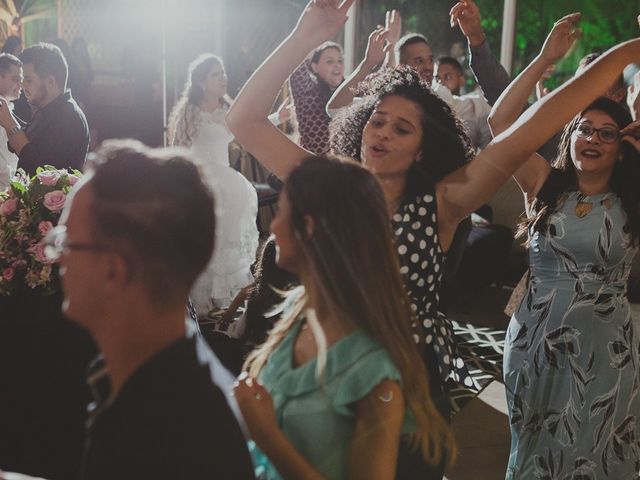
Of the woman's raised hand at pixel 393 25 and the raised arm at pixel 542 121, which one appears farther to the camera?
the woman's raised hand at pixel 393 25

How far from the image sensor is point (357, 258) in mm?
1151

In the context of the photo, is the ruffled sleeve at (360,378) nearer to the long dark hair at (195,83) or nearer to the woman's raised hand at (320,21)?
the woman's raised hand at (320,21)

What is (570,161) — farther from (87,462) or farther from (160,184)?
(87,462)

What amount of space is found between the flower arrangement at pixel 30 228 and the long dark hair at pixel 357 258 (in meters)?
1.17

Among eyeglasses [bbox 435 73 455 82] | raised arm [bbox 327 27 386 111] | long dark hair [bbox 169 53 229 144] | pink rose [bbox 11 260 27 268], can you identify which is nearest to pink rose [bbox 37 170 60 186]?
pink rose [bbox 11 260 27 268]

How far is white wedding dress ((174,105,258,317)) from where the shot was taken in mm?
4820

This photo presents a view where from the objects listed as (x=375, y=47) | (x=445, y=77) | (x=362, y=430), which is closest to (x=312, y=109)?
(x=445, y=77)

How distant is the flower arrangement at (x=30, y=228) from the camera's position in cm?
212

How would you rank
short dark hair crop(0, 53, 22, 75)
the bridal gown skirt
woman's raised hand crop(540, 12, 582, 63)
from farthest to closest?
the bridal gown skirt < short dark hair crop(0, 53, 22, 75) < woman's raised hand crop(540, 12, 582, 63)

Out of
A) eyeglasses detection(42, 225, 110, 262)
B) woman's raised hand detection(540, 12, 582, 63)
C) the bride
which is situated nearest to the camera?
eyeglasses detection(42, 225, 110, 262)

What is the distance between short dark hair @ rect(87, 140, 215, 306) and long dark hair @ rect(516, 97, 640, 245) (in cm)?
160

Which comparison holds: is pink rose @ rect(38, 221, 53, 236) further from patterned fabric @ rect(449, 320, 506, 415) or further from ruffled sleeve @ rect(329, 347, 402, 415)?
patterned fabric @ rect(449, 320, 506, 415)

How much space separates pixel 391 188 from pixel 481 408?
2006mm

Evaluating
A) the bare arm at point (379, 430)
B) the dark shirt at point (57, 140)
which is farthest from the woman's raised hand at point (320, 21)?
the dark shirt at point (57, 140)
